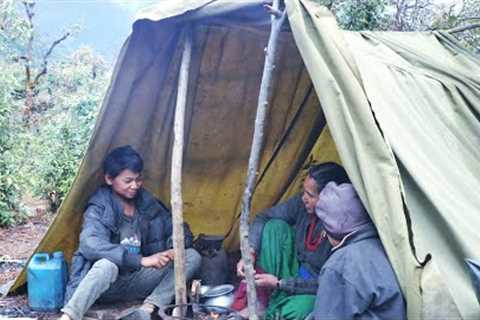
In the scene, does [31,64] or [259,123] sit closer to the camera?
[259,123]

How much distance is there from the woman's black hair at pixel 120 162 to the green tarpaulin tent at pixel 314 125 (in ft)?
0.33

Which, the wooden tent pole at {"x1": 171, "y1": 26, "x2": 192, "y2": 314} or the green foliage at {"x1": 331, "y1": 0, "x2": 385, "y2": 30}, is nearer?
the wooden tent pole at {"x1": 171, "y1": 26, "x2": 192, "y2": 314}

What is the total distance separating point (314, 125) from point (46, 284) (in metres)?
2.14

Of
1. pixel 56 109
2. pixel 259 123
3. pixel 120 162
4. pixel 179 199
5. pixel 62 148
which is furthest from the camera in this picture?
pixel 56 109

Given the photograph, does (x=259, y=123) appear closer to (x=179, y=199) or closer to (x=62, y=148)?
(x=179, y=199)

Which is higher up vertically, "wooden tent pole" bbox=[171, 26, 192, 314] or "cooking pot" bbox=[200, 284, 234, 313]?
"wooden tent pole" bbox=[171, 26, 192, 314]

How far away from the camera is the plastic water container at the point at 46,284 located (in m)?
3.67

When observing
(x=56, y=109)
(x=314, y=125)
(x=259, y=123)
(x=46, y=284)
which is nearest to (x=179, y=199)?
(x=259, y=123)

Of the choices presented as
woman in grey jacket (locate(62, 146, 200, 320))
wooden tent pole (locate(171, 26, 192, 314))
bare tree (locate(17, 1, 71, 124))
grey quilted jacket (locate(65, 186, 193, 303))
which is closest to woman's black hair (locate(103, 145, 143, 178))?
woman in grey jacket (locate(62, 146, 200, 320))

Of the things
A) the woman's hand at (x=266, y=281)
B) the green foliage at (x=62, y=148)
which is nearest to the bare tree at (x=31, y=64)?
the green foliage at (x=62, y=148)

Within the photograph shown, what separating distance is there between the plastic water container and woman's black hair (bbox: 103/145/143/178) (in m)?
0.68

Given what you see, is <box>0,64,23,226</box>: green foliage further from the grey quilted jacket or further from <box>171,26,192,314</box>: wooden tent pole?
<box>171,26,192,314</box>: wooden tent pole

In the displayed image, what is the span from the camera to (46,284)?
3670mm

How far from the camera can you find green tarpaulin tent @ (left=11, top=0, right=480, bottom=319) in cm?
241
